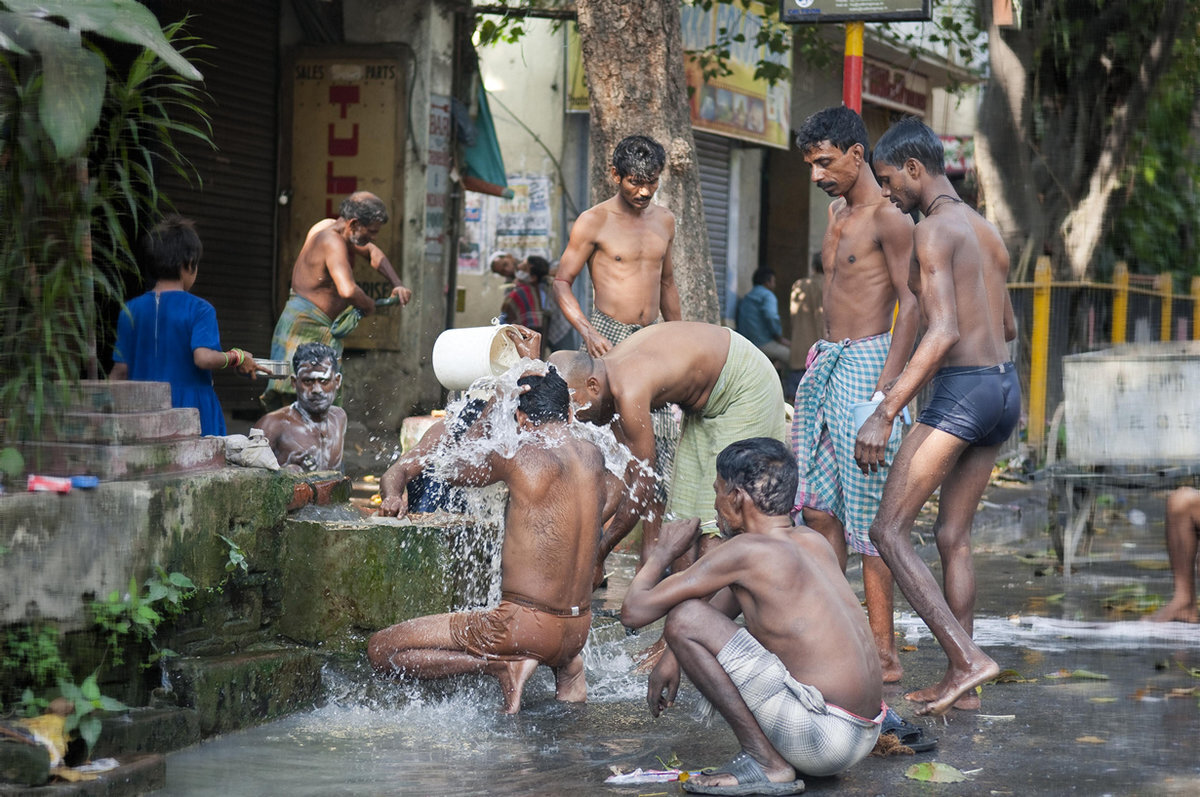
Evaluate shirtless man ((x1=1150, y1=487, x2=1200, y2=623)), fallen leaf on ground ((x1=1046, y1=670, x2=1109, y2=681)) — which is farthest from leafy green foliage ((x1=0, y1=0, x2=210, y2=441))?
shirtless man ((x1=1150, y1=487, x2=1200, y2=623))

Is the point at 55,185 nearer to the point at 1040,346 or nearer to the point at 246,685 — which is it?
the point at 246,685

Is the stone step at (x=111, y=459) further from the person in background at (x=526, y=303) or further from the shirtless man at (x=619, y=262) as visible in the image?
the person in background at (x=526, y=303)

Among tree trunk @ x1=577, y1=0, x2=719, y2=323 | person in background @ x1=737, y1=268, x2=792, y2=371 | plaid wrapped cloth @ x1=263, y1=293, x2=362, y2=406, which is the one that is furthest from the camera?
person in background @ x1=737, y1=268, x2=792, y2=371

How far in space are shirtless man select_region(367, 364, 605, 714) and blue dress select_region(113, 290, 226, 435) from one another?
5.54 feet

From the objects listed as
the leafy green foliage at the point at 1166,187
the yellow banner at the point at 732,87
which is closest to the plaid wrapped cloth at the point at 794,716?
the yellow banner at the point at 732,87

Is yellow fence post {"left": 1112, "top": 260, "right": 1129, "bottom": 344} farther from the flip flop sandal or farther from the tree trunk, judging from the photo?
the flip flop sandal

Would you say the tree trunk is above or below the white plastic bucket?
above

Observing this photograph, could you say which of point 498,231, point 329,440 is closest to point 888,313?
point 329,440

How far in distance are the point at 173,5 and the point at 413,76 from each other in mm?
1902

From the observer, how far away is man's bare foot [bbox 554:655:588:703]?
466cm

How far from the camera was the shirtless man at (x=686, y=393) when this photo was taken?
15.8 feet

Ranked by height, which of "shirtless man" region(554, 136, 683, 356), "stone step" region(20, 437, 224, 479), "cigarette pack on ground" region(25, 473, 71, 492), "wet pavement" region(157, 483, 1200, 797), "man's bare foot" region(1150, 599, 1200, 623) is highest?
"shirtless man" region(554, 136, 683, 356)

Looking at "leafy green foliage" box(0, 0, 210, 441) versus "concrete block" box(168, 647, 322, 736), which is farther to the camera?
"concrete block" box(168, 647, 322, 736)

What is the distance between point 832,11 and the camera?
21.2 feet
